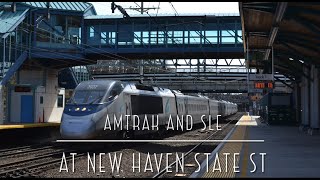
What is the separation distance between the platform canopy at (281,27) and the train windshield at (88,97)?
5951 millimetres

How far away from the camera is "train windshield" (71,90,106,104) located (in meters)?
18.1

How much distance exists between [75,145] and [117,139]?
1744 millimetres

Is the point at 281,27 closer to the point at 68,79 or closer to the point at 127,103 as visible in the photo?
the point at 127,103

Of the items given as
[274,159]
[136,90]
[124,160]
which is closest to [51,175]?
[124,160]

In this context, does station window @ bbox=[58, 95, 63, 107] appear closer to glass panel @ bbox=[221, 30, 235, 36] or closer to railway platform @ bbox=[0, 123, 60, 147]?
railway platform @ bbox=[0, 123, 60, 147]

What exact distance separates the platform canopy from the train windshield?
595cm

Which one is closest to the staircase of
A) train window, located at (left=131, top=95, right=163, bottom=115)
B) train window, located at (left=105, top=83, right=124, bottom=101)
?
train window, located at (left=131, top=95, right=163, bottom=115)

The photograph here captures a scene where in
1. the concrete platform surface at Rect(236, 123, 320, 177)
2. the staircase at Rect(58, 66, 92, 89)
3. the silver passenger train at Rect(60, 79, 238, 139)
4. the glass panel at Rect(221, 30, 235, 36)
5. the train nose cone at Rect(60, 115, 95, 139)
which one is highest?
the glass panel at Rect(221, 30, 235, 36)

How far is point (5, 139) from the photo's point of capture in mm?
22156

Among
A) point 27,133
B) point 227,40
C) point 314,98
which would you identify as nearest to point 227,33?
point 227,40

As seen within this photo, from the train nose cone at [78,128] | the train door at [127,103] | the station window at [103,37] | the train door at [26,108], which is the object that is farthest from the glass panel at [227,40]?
the train nose cone at [78,128]

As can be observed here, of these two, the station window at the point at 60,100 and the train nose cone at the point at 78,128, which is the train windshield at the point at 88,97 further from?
the station window at the point at 60,100

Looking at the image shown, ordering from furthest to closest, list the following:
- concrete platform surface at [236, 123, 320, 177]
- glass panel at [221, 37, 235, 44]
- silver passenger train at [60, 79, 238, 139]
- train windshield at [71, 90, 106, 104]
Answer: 1. glass panel at [221, 37, 235, 44]
2. train windshield at [71, 90, 106, 104]
3. silver passenger train at [60, 79, 238, 139]
4. concrete platform surface at [236, 123, 320, 177]

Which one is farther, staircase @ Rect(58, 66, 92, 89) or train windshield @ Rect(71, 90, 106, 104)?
staircase @ Rect(58, 66, 92, 89)
